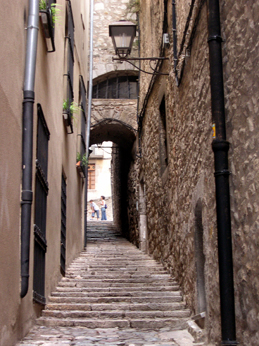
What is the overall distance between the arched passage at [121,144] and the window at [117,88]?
986mm

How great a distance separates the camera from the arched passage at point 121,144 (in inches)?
523

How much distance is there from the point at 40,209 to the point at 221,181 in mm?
2178

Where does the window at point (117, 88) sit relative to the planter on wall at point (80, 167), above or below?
above

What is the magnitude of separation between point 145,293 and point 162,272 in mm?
1267

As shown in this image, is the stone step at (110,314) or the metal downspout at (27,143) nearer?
the metal downspout at (27,143)

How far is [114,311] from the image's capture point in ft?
17.4

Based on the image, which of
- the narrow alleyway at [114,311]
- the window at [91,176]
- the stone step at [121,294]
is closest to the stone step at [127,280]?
the narrow alleyway at [114,311]

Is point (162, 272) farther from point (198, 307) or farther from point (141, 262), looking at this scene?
point (198, 307)

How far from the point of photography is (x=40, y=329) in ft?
15.1

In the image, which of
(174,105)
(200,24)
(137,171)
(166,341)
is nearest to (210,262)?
(166,341)

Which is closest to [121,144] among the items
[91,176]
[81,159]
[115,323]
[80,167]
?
[81,159]

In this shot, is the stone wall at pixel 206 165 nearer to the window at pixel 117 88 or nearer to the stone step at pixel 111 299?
the stone step at pixel 111 299

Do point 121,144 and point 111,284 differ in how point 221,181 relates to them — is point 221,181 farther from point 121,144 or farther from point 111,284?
point 121,144

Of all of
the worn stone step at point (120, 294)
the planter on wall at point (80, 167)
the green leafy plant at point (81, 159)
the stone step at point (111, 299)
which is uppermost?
the green leafy plant at point (81, 159)
